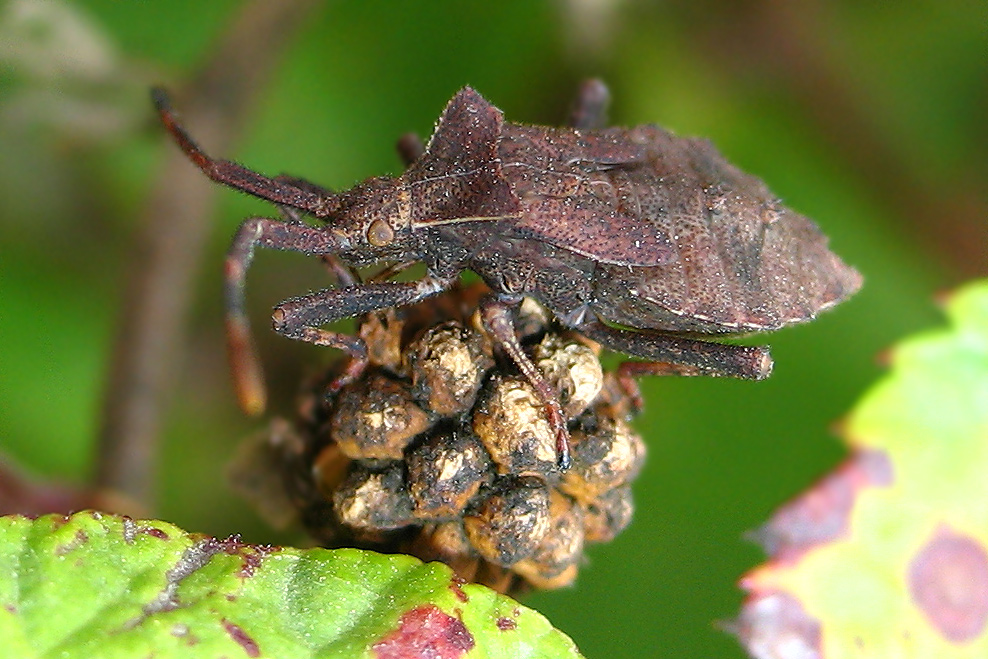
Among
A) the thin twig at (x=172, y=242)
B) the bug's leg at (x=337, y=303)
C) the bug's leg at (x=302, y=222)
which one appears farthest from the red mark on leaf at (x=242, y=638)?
the thin twig at (x=172, y=242)

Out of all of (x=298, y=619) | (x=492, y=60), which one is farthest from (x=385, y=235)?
(x=492, y=60)

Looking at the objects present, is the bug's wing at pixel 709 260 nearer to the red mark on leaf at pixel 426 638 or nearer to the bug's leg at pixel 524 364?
the bug's leg at pixel 524 364

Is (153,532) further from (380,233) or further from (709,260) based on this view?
(709,260)

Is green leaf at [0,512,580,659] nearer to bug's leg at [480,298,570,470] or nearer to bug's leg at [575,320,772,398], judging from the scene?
bug's leg at [480,298,570,470]

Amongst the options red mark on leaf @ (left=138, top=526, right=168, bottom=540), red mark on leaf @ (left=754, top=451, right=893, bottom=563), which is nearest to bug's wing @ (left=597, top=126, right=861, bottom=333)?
red mark on leaf @ (left=754, top=451, right=893, bottom=563)

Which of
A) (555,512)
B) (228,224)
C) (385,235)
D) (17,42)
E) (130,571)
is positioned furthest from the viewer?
(228,224)

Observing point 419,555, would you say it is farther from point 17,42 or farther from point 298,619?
point 17,42
